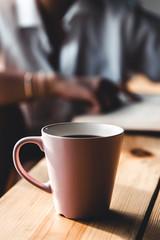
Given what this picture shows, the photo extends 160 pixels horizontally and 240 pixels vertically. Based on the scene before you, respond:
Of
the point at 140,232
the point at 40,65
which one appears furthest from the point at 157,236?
the point at 40,65

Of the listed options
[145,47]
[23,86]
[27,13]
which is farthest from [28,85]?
[145,47]

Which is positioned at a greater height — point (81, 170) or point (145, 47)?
point (81, 170)

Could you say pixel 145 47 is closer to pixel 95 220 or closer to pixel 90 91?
pixel 90 91

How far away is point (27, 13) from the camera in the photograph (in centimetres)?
119

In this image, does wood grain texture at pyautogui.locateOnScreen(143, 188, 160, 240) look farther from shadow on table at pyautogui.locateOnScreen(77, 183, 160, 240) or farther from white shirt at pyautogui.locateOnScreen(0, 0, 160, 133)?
white shirt at pyautogui.locateOnScreen(0, 0, 160, 133)

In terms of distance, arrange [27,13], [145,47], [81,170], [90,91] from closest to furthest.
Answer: [81,170] → [90,91] → [27,13] → [145,47]

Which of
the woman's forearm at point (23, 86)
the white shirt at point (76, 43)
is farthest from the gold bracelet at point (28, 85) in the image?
the white shirt at point (76, 43)

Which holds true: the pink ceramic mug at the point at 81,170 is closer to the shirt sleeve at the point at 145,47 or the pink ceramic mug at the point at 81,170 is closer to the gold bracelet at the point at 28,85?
the gold bracelet at the point at 28,85

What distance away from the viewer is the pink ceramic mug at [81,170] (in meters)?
0.31

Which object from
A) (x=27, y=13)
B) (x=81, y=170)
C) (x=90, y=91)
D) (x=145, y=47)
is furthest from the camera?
(x=145, y=47)

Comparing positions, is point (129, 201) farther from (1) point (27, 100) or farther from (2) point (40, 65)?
(2) point (40, 65)

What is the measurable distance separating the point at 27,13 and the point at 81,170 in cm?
102

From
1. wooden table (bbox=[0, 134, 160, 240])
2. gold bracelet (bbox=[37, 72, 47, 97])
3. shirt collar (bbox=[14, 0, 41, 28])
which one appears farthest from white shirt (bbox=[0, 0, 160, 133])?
wooden table (bbox=[0, 134, 160, 240])

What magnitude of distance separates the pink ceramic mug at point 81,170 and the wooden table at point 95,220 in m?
0.02
